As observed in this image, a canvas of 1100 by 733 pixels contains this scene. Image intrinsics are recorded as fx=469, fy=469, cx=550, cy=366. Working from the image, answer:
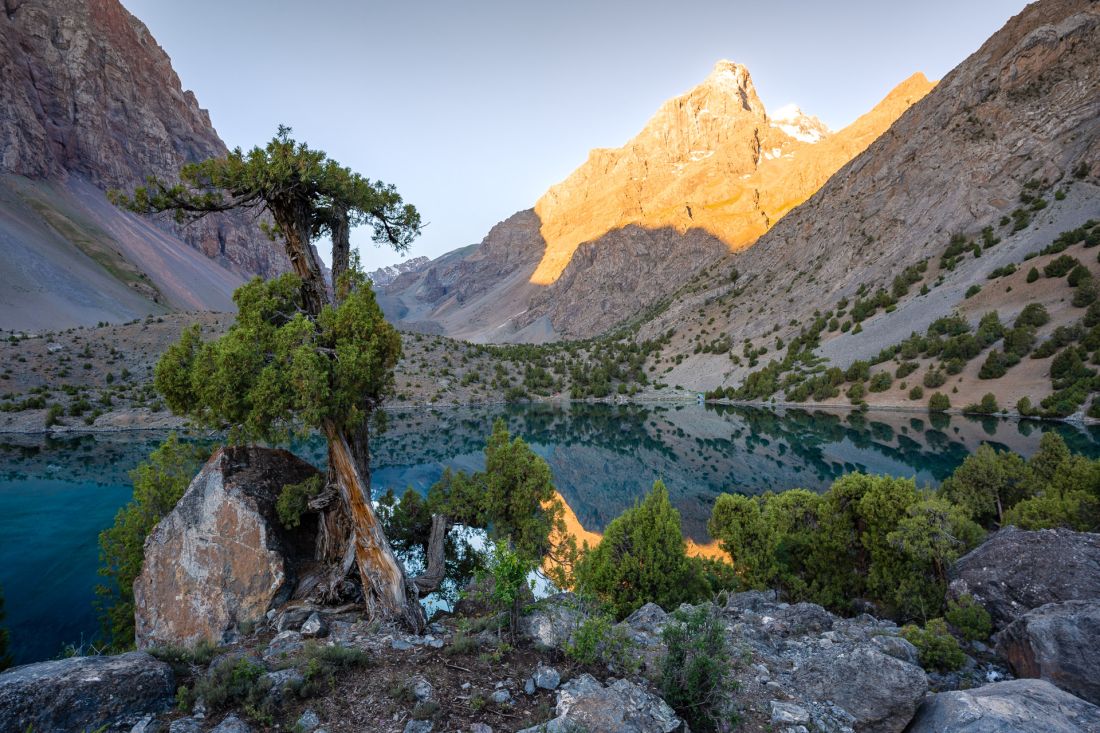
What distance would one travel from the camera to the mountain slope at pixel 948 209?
170 ft

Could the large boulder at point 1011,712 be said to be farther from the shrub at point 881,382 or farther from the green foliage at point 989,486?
the shrub at point 881,382

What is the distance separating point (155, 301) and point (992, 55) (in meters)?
150

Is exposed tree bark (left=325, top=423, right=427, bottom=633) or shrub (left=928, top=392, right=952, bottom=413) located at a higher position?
exposed tree bark (left=325, top=423, right=427, bottom=633)

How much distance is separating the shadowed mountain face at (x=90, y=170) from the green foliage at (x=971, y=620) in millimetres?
101277

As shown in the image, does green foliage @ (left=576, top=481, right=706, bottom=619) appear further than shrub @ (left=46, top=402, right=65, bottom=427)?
No

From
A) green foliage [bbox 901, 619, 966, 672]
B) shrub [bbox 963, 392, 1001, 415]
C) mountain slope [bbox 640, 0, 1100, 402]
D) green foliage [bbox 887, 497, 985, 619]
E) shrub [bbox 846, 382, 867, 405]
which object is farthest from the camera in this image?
mountain slope [bbox 640, 0, 1100, 402]

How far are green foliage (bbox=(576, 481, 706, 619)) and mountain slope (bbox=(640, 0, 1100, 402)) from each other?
4286 cm

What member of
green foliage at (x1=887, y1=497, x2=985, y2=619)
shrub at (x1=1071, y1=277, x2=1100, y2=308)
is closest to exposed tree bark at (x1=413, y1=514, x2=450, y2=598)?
green foliage at (x1=887, y1=497, x2=985, y2=619)

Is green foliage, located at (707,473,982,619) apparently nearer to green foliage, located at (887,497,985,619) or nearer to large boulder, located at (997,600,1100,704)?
green foliage, located at (887,497,985,619)

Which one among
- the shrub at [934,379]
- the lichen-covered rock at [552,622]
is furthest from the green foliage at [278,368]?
the shrub at [934,379]

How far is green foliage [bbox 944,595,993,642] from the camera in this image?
675 centimetres

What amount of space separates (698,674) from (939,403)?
46.4 m

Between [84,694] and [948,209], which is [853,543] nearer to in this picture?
[84,694]

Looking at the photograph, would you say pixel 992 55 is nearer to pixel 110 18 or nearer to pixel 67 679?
pixel 67 679
